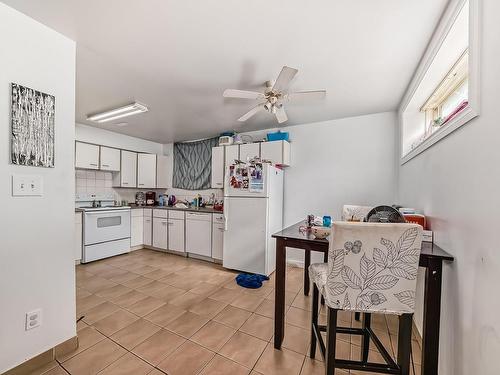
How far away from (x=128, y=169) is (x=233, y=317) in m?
3.44

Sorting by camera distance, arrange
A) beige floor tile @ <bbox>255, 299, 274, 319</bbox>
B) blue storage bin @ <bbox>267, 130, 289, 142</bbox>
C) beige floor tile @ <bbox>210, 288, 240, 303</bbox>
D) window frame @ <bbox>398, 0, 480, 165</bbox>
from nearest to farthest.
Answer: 1. window frame @ <bbox>398, 0, 480, 165</bbox>
2. beige floor tile @ <bbox>255, 299, 274, 319</bbox>
3. beige floor tile @ <bbox>210, 288, 240, 303</bbox>
4. blue storage bin @ <bbox>267, 130, 289, 142</bbox>

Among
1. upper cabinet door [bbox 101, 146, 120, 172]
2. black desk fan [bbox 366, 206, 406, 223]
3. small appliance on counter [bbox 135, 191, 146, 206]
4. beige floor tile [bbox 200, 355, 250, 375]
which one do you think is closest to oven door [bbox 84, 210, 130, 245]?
small appliance on counter [bbox 135, 191, 146, 206]

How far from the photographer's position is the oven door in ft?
10.9

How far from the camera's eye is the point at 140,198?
4.54 m

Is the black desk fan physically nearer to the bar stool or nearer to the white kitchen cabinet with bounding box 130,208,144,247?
the bar stool

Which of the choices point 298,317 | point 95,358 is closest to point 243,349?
point 298,317

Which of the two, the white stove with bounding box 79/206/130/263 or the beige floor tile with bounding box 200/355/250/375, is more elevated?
the white stove with bounding box 79/206/130/263

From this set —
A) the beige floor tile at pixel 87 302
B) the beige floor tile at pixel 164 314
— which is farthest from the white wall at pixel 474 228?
the beige floor tile at pixel 87 302

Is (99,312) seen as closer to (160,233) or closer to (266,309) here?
(266,309)

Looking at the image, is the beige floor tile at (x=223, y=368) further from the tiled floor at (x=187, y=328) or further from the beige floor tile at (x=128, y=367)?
the beige floor tile at (x=128, y=367)

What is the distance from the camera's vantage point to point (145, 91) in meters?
2.36

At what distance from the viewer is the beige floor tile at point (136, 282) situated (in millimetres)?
2641

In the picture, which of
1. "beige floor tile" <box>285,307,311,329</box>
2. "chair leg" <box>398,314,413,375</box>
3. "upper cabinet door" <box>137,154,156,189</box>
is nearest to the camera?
"chair leg" <box>398,314,413,375</box>

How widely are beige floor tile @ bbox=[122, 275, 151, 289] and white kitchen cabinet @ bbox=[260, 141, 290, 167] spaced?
2.34m
